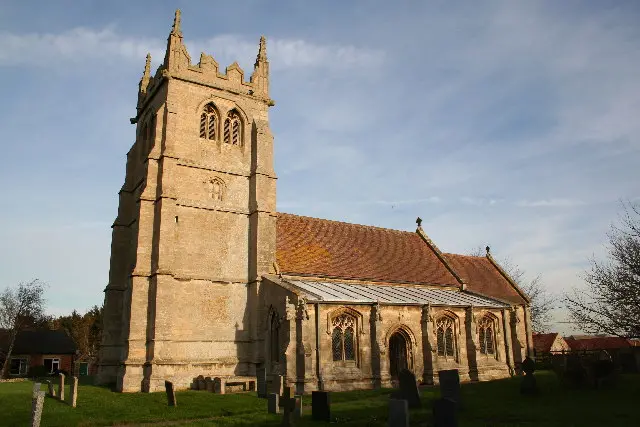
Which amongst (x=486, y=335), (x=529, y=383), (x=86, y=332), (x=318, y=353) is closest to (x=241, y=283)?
(x=318, y=353)

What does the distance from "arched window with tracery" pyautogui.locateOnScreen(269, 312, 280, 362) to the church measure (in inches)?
3.1

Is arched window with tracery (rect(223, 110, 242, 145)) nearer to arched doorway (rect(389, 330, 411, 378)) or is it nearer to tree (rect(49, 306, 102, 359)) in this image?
arched doorway (rect(389, 330, 411, 378))

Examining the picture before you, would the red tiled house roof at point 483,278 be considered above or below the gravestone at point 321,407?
above

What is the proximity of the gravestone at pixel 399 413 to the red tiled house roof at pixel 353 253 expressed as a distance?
16815mm

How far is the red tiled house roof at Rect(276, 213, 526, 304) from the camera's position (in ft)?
95.0

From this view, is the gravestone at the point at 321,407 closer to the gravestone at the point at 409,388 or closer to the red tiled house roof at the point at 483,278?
the gravestone at the point at 409,388

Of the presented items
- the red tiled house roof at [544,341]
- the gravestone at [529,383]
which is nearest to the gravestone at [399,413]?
the gravestone at [529,383]

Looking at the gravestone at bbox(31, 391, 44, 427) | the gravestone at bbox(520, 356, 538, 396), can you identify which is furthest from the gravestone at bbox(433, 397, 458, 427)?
the gravestone at bbox(31, 391, 44, 427)

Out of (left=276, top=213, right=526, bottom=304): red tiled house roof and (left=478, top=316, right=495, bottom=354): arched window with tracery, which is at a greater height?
(left=276, top=213, right=526, bottom=304): red tiled house roof

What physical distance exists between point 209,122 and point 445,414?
73.3ft

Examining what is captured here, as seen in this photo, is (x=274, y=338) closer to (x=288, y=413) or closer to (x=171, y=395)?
(x=171, y=395)

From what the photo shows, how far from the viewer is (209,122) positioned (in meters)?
29.0

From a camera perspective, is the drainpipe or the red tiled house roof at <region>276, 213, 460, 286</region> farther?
the red tiled house roof at <region>276, 213, 460, 286</region>

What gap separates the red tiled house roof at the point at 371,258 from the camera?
29.0 meters
